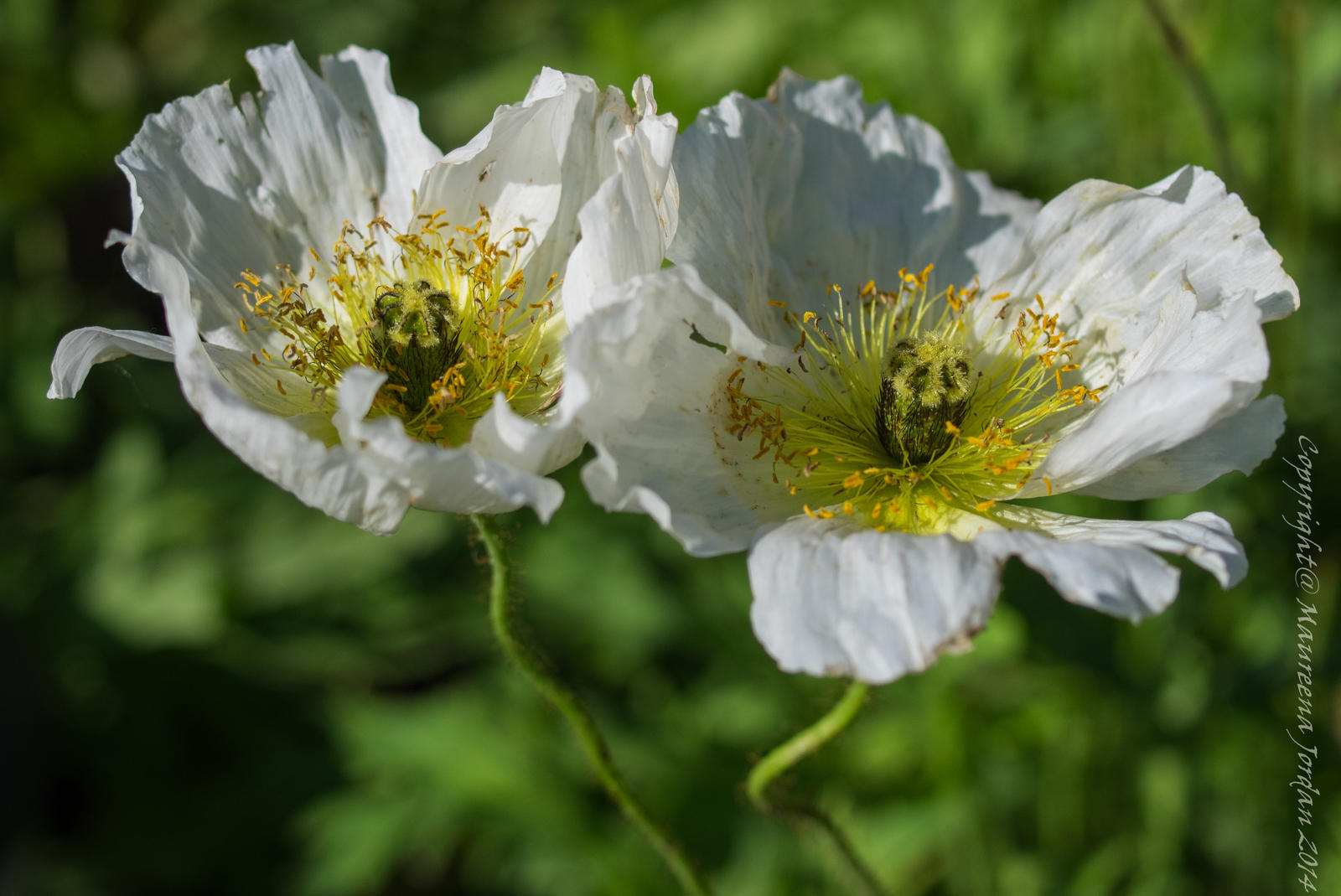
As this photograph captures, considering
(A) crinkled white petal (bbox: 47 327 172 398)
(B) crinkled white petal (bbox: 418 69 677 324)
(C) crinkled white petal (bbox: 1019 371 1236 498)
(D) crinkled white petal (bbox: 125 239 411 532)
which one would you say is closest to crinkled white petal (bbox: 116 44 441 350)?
(B) crinkled white petal (bbox: 418 69 677 324)

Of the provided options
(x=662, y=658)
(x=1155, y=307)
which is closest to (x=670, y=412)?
(x=1155, y=307)

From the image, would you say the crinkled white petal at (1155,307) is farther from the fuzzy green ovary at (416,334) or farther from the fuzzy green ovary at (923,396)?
the fuzzy green ovary at (416,334)

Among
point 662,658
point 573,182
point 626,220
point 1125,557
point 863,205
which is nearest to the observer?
→ point 1125,557

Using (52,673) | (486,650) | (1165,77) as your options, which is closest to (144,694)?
(52,673)

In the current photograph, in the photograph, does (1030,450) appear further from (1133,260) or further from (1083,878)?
(1083,878)

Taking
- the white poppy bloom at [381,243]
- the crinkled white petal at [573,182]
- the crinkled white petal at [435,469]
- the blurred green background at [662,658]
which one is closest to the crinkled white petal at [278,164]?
the white poppy bloom at [381,243]

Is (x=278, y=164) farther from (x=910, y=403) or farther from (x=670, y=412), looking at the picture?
(x=910, y=403)
